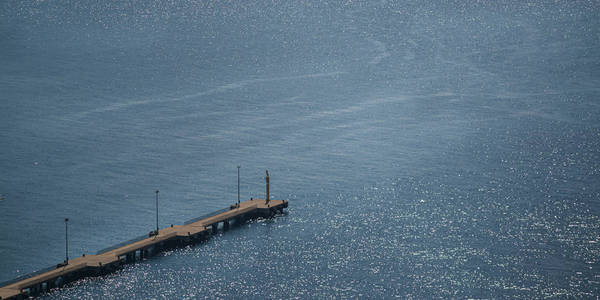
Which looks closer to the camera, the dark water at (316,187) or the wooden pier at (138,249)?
the wooden pier at (138,249)

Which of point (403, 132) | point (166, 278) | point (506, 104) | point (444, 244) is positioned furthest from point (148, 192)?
point (506, 104)

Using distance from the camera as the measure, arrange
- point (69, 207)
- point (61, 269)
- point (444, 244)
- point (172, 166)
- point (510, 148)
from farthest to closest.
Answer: point (510, 148) < point (172, 166) < point (69, 207) < point (444, 244) < point (61, 269)

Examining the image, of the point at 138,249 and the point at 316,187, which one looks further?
the point at 316,187

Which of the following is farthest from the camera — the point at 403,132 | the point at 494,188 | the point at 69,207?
the point at 403,132

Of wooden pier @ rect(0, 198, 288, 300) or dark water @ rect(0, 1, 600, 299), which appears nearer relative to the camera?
wooden pier @ rect(0, 198, 288, 300)

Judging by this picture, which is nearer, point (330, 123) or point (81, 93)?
point (330, 123)

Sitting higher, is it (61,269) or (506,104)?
(506,104)

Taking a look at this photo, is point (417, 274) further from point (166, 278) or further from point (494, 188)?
point (494, 188)

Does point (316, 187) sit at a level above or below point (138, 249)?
above
